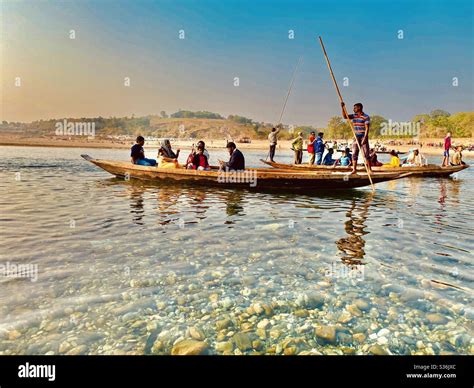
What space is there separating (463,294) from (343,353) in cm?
238

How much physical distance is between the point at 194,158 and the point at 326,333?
11579mm

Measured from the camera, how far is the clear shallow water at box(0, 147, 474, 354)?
362cm

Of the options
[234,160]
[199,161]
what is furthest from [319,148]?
[234,160]

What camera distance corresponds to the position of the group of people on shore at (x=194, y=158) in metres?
12.8

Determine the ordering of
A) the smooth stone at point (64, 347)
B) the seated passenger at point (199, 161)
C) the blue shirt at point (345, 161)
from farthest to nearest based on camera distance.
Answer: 1. the blue shirt at point (345, 161)
2. the seated passenger at point (199, 161)
3. the smooth stone at point (64, 347)

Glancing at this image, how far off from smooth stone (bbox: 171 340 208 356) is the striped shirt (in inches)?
450

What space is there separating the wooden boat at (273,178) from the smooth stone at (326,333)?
29.4 ft

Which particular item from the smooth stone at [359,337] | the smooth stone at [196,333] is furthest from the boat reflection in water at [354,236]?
the smooth stone at [196,333]

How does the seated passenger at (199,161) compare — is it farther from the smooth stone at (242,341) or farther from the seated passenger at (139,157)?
the smooth stone at (242,341)

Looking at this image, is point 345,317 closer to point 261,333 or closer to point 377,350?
point 377,350

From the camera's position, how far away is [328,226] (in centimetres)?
831
